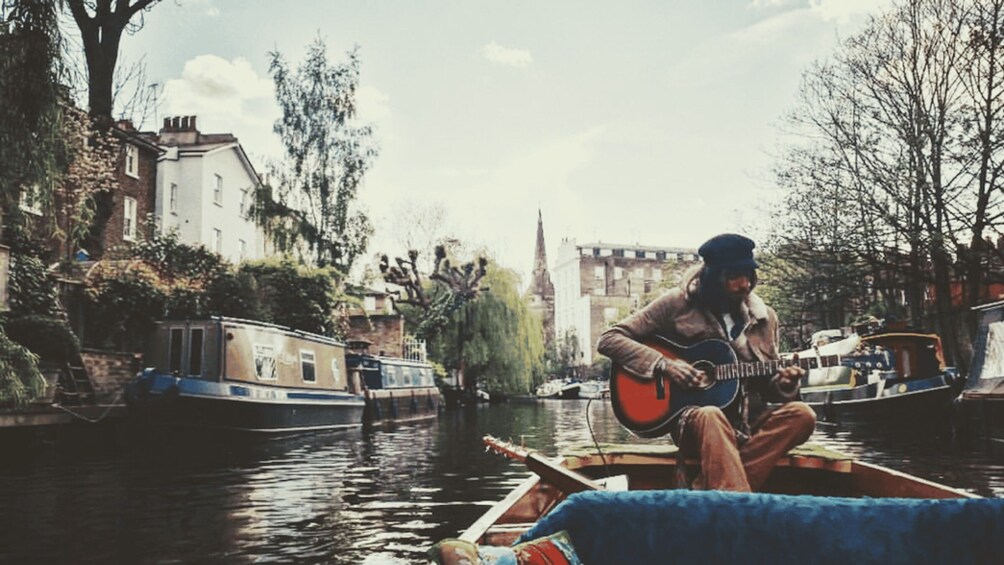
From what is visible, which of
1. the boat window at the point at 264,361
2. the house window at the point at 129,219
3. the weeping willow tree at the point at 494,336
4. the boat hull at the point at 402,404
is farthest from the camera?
the weeping willow tree at the point at 494,336

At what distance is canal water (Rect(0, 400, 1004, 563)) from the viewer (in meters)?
7.38

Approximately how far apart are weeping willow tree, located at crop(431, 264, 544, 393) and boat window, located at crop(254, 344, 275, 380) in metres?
21.1

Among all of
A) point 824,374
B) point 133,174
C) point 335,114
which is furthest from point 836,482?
point 335,114

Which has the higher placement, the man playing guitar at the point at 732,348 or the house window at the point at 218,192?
the house window at the point at 218,192

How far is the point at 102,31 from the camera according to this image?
69.6 ft

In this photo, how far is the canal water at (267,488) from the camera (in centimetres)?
738

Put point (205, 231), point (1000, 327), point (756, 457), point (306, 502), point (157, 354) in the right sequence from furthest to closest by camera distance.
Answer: point (205, 231) → point (157, 354) → point (1000, 327) → point (306, 502) → point (756, 457)

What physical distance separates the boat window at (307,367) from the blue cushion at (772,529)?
20153mm

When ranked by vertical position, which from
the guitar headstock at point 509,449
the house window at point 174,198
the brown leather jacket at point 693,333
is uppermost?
the house window at point 174,198

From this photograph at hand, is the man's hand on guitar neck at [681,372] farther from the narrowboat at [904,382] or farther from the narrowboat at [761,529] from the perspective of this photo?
the narrowboat at [904,382]

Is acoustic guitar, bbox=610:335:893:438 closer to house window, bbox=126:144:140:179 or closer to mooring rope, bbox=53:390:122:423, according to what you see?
mooring rope, bbox=53:390:122:423

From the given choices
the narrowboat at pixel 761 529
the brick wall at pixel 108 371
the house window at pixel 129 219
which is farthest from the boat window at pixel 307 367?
the narrowboat at pixel 761 529

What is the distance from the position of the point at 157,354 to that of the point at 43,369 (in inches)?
143

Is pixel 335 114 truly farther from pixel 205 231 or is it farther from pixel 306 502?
pixel 306 502
